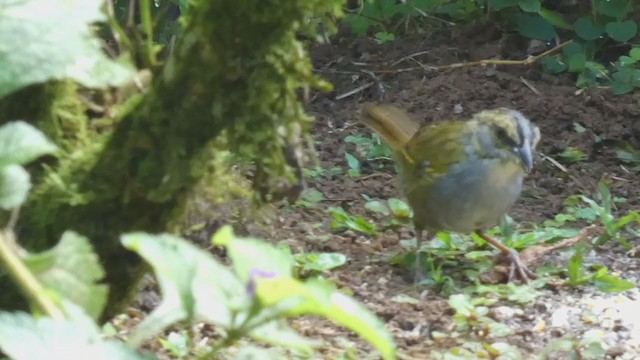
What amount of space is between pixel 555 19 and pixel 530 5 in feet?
0.62

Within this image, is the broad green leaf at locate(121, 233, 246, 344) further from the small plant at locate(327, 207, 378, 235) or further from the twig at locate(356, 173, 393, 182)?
the twig at locate(356, 173, 393, 182)

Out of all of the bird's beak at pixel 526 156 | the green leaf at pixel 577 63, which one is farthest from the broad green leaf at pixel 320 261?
the green leaf at pixel 577 63

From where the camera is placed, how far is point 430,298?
3.14m

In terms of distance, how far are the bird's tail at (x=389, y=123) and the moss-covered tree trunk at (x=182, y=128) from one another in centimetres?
218

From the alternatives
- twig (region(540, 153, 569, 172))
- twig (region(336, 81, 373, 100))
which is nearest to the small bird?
twig (region(540, 153, 569, 172))

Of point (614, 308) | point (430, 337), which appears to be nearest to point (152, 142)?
point (430, 337)

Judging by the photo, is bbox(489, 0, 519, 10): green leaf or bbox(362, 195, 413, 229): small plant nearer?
bbox(362, 195, 413, 229): small plant

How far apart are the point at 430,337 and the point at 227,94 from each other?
3.91 ft

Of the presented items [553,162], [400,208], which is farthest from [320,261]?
[553,162]

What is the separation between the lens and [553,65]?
543 cm

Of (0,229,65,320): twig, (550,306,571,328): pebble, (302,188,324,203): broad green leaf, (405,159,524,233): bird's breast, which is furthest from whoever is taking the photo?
(302,188,324,203): broad green leaf

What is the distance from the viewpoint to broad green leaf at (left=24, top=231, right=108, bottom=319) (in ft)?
3.16

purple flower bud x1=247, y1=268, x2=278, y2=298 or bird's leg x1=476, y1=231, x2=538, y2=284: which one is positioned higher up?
purple flower bud x1=247, y1=268, x2=278, y2=298

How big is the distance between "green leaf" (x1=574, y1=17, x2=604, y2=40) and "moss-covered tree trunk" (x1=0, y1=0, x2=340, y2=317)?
3.94 meters
